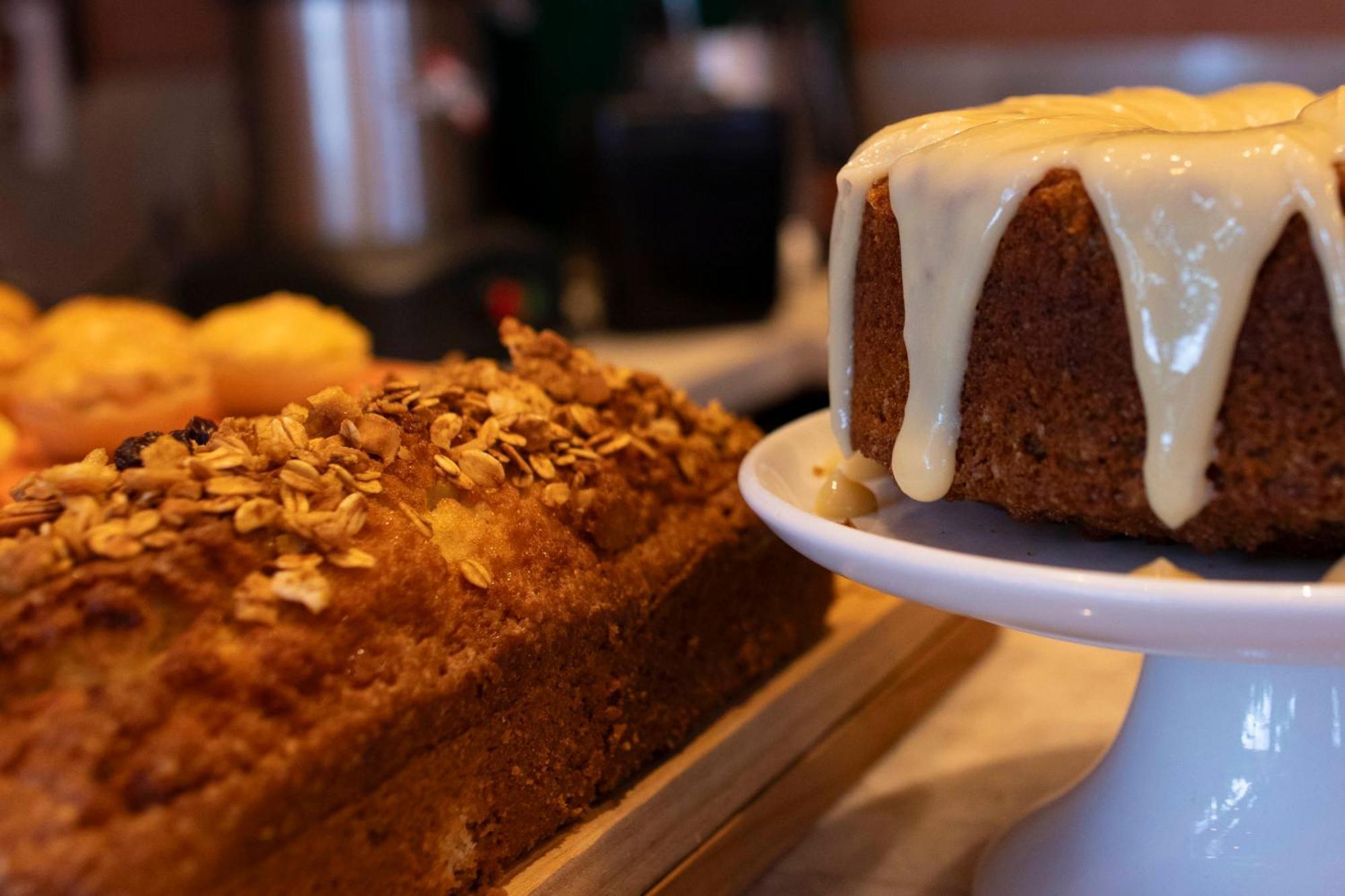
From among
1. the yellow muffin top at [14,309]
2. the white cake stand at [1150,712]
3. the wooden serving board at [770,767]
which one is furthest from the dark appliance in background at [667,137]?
the white cake stand at [1150,712]

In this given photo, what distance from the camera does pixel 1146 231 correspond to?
2.09ft

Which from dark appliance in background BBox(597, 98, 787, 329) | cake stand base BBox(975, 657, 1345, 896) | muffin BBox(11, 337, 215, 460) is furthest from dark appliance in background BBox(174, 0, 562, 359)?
cake stand base BBox(975, 657, 1345, 896)

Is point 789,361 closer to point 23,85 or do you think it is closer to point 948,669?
point 948,669

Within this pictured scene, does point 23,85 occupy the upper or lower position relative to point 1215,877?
upper

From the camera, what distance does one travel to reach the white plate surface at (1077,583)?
0.59m

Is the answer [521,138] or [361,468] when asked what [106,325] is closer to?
[361,468]

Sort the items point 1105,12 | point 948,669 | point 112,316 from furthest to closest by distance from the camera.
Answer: point 1105,12, point 112,316, point 948,669

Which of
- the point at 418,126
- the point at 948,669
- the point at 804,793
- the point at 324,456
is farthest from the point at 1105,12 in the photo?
the point at 324,456

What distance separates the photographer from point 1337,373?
2.06ft

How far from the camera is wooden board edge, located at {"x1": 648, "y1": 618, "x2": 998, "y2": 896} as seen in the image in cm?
87

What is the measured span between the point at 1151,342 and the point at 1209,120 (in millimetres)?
299

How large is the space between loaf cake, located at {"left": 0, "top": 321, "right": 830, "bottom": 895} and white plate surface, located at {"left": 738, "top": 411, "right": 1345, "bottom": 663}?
147 mm

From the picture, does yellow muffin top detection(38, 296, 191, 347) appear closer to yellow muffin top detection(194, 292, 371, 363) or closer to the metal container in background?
yellow muffin top detection(194, 292, 371, 363)

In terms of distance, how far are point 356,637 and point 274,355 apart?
3.18 ft
